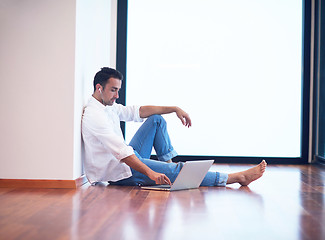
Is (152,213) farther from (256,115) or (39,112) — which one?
(256,115)

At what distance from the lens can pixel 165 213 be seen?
A: 2184 mm

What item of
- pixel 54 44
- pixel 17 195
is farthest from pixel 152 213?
pixel 54 44

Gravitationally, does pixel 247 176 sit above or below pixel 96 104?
below

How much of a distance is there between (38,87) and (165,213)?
4.54 ft

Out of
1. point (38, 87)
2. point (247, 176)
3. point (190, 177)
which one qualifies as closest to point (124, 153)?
point (190, 177)

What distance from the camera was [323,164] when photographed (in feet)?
15.5

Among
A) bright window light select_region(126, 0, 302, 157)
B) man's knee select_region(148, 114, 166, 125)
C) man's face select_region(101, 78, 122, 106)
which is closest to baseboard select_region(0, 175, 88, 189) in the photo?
man's face select_region(101, 78, 122, 106)

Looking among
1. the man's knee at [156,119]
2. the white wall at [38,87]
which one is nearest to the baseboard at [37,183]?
the white wall at [38,87]

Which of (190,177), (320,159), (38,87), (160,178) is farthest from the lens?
(320,159)

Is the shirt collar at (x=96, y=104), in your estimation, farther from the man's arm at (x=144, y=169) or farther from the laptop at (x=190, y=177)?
the laptop at (x=190, y=177)

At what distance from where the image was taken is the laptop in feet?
9.22

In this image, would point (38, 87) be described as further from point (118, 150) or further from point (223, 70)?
point (223, 70)

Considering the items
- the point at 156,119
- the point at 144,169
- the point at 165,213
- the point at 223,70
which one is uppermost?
the point at 223,70

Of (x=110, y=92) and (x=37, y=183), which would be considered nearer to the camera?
(x=37, y=183)
